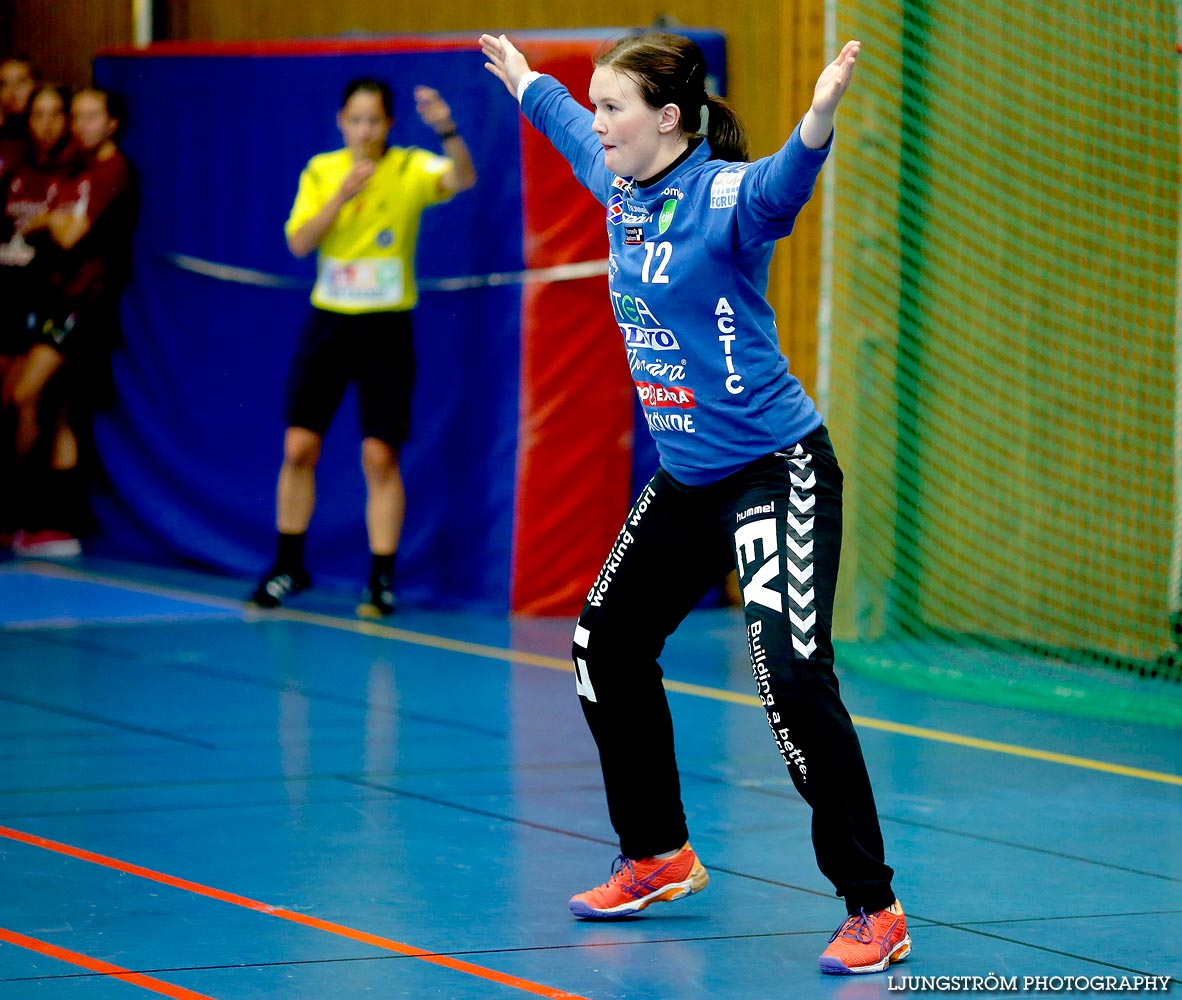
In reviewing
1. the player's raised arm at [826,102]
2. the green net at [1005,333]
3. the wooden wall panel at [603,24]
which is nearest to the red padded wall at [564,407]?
the wooden wall panel at [603,24]

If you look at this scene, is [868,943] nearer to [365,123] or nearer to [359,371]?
[359,371]

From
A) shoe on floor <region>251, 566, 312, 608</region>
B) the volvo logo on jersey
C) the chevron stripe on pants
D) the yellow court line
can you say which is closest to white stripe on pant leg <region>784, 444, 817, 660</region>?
the chevron stripe on pants

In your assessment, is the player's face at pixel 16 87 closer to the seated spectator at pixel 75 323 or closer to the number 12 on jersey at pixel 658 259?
the seated spectator at pixel 75 323

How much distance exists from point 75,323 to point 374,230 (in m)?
2.60

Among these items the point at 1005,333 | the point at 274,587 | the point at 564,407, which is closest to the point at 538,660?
the point at 564,407

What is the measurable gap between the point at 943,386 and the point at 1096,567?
100 cm

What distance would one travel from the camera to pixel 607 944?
4.57 metres

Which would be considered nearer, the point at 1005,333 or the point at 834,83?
the point at 834,83

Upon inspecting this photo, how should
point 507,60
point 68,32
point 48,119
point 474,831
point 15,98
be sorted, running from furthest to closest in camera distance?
point 68,32
point 15,98
point 48,119
point 474,831
point 507,60

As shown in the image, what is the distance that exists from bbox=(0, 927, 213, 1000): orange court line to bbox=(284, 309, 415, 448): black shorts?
509 centimetres

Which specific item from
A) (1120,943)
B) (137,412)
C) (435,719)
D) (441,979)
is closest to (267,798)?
(435,719)

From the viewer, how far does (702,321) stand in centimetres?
444

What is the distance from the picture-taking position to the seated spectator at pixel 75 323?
11.3 meters

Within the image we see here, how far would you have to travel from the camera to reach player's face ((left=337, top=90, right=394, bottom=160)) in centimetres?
936
